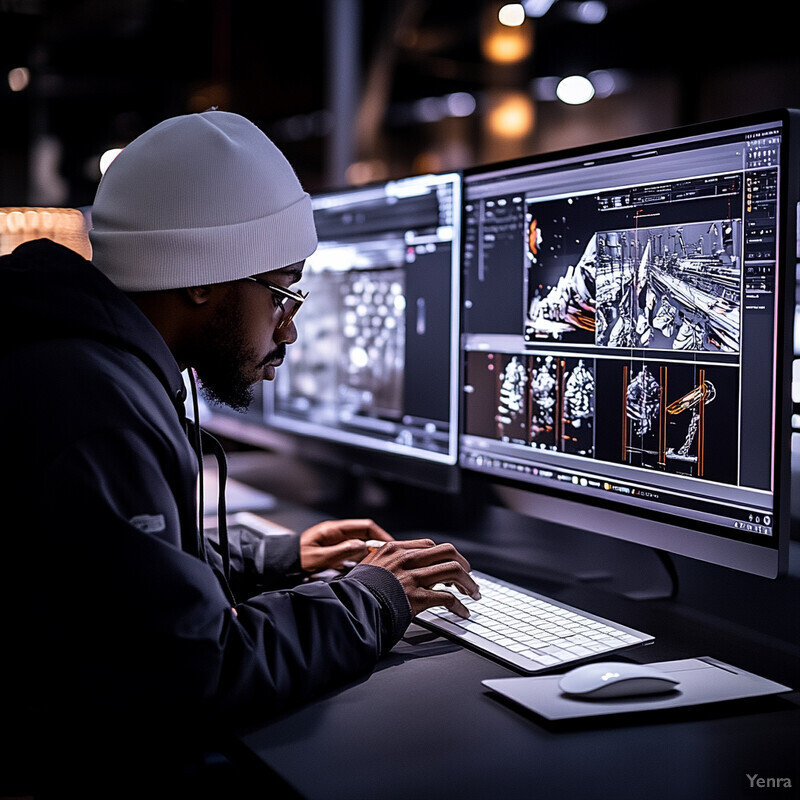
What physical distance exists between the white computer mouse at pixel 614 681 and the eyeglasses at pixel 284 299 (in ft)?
1.67

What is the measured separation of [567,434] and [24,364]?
2.13ft

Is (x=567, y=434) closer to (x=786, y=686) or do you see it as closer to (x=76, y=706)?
(x=786, y=686)

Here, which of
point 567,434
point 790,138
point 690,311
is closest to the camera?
point 790,138

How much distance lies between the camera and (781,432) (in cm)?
93

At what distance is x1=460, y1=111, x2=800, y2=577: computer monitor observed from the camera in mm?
948

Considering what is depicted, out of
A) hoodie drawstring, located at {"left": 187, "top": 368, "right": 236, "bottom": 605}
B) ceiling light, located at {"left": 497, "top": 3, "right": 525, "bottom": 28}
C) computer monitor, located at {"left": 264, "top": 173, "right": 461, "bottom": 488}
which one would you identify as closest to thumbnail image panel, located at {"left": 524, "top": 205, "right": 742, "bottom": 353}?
computer monitor, located at {"left": 264, "top": 173, "right": 461, "bottom": 488}

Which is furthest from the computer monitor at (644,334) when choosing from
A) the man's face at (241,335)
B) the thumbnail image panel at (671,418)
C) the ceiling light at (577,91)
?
the ceiling light at (577,91)

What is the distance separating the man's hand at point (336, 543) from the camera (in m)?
1.29

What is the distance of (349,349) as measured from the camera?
169cm

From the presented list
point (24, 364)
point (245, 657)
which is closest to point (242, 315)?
point (24, 364)

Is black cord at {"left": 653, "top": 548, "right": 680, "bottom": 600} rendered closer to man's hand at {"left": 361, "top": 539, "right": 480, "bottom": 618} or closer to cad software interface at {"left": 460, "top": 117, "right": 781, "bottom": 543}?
cad software interface at {"left": 460, "top": 117, "right": 781, "bottom": 543}

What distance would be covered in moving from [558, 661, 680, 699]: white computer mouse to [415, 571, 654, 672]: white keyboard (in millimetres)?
77

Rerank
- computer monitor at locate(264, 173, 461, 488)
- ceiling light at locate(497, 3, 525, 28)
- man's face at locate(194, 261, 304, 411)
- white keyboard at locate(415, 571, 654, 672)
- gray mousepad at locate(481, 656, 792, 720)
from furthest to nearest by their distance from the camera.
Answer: ceiling light at locate(497, 3, 525, 28)
computer monitor at locate(264, 173, 461, 488)
man's face at locate(194, 261, 304, 411)
white keyboard at locate(415, 571, 654, 672)
gray mousepad at locate(481, 656, 792, 720)

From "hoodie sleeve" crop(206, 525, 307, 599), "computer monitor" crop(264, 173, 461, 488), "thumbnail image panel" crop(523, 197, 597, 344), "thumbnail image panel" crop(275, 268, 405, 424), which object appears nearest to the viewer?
"thumbnail image panel" crop(523, 197, 597, 344)
